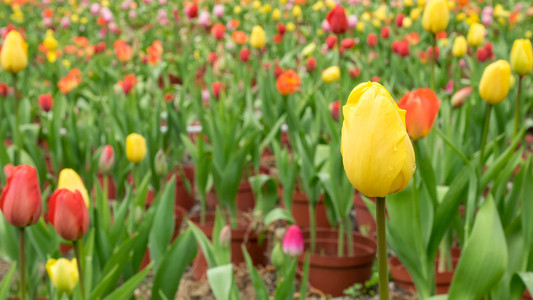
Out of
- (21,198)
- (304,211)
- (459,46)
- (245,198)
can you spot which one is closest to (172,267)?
(21,198)

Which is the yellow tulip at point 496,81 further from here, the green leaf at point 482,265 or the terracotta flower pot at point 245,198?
the terracotta flower pot at point 245,198

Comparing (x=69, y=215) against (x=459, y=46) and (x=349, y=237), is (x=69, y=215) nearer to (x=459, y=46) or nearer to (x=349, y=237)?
(x=349, y=237)

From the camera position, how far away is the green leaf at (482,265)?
127cm

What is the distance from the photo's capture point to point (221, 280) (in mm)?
1427

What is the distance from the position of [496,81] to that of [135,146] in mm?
930

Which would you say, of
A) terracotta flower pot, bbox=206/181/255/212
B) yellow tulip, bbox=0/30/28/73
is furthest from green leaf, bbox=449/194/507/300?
terracotta flower pot, bbox=206/181/255/212

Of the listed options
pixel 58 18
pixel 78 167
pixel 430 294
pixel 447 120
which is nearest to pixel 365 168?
pixel 430 294

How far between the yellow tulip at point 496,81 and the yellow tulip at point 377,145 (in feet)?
3.04

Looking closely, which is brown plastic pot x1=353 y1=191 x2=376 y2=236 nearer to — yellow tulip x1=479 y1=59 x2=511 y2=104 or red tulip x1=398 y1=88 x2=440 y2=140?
yellow tulip x1=479 y1=59 x2=511 y2=104

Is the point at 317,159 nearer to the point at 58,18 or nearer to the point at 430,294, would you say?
the point at 430,294

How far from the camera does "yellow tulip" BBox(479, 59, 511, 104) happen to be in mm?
1508

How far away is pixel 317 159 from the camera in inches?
97.4

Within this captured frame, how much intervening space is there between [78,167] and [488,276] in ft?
5.81

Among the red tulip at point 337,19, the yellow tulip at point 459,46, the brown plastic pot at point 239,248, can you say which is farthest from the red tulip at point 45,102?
the yellow tulip at point 459,46
